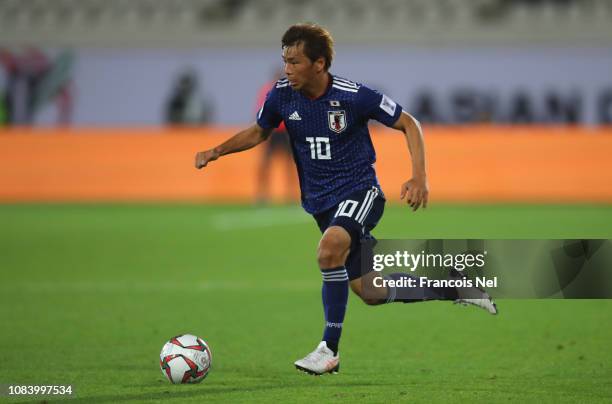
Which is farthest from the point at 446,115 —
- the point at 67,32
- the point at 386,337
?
the point at 386,337

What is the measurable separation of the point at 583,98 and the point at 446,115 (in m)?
2.92

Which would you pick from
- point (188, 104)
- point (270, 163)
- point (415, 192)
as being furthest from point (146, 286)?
point (188, 104)

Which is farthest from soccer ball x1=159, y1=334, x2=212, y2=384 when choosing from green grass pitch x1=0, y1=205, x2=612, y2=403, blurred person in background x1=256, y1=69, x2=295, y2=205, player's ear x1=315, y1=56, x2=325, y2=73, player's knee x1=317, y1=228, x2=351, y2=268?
blurred person in background x1=256, y1=69, x2=295, y2=205

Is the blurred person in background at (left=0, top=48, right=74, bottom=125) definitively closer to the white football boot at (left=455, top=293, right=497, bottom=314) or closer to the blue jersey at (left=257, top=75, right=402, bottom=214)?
the blue jersey at (left=257, top=75, right=402, bottom=214)

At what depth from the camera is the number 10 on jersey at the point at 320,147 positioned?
653cm

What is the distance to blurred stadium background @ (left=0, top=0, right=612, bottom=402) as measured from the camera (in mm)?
6867

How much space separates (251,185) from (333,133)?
47.4 ft

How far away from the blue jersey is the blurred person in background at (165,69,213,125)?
64.1 feet

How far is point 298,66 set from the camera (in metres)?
6.35

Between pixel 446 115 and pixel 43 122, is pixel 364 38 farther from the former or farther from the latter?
pixel 43 122

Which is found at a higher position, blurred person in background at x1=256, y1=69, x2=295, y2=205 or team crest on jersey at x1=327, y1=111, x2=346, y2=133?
team crest on jersey at x1=327, y1=111, x2=346, y2=133

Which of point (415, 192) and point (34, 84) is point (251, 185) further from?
point (415, 192)

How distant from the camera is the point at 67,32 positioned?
27.1 m

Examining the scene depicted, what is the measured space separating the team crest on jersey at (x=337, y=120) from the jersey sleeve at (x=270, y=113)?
0.36m
